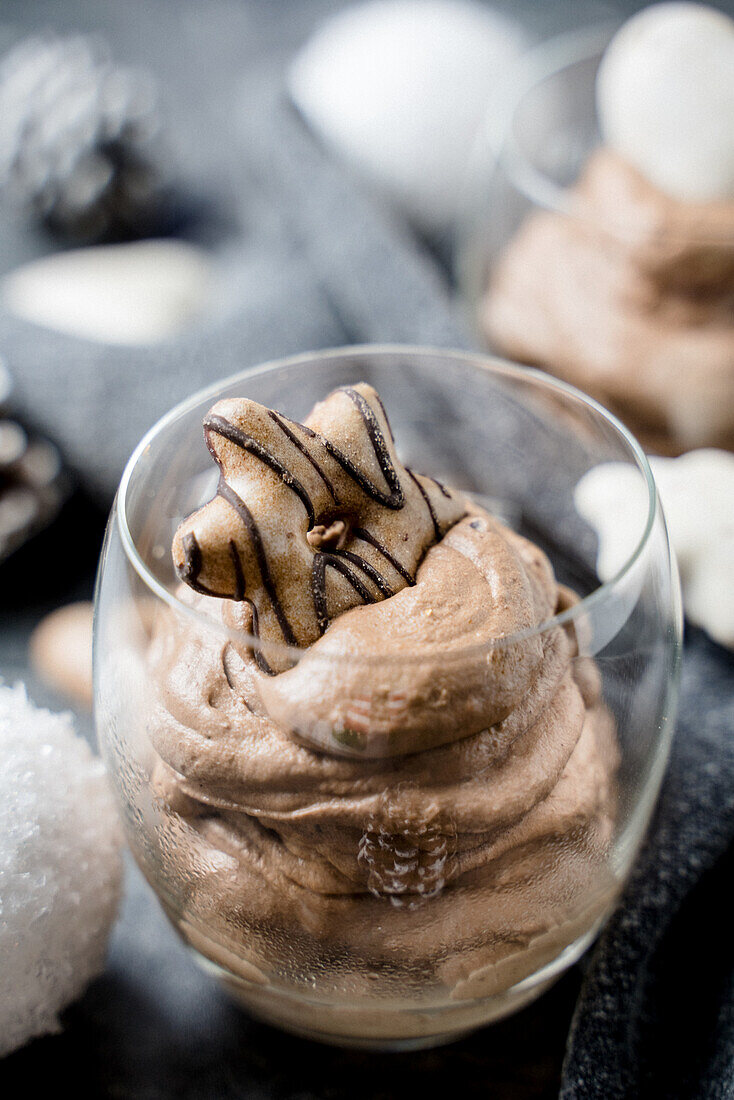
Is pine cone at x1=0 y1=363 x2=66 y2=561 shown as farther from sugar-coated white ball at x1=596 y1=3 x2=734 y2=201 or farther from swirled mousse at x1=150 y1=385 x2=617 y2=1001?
sugar-coated white ball at x1=596 y1=3 x2=734 y2=201

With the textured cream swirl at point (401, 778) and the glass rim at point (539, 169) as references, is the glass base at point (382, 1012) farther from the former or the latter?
the glass rim at point (539, 169)

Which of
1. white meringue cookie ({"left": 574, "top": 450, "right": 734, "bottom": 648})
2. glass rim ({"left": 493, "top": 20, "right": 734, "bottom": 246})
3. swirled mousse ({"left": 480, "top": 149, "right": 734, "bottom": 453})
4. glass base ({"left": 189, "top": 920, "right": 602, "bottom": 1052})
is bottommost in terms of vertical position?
glass base ({"left": 189, "top": 920, "right": 602, "bottom": 1052})

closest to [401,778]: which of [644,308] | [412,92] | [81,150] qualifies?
[644,308]

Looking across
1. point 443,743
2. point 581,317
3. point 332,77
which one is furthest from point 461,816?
point 332,77

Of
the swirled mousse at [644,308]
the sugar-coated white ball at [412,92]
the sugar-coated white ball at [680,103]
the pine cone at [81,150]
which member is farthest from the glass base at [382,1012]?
the pine cone at [81,150]

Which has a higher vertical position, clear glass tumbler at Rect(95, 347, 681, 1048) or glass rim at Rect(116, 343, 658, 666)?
glass rim at Rect(116, 343, 658, 666)

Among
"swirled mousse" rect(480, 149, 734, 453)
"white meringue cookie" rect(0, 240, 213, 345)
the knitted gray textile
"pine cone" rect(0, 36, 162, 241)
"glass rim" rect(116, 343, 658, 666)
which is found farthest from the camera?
"pine cone" rect(0, 36, 162, 241)

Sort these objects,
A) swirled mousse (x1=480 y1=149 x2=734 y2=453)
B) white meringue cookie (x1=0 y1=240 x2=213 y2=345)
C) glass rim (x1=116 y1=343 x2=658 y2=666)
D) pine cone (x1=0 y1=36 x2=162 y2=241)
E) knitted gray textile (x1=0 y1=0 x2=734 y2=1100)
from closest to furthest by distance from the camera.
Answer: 1. glass rim (x1=116 y1=343 x2=658 y2=666)
2. knitted gray textile (x1=0 y1=0 x2=734 y2=1100)
3. swirled mousse (x1=480 y1=149 x2=734 y2=453)
4. white meringue cookie (x1=0 y1=240 x2=213 y2=345)
5. pine cone (x1=0 y1=36 x2=162 y2=241)

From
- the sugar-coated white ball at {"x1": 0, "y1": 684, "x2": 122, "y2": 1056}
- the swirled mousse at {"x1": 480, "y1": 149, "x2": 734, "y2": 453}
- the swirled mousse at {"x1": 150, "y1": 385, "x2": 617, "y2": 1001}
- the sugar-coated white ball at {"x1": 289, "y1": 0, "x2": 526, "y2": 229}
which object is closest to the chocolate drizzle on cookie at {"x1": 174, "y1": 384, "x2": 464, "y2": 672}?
the swirled mousse at {"x1": 150, "y1": 385, "x2": 617, "y2": 1001}
